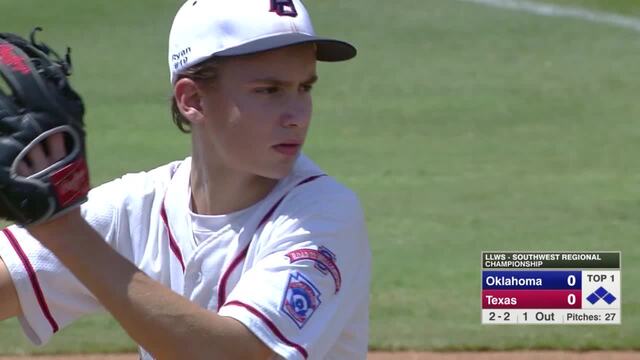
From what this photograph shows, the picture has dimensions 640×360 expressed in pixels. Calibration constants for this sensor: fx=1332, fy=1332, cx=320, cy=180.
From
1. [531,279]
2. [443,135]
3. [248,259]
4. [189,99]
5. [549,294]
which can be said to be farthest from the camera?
[443,135]

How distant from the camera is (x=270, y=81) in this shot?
8.43 feet

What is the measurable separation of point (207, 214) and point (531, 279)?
3874 millimetres

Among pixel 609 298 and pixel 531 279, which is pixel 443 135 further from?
pixel 609 298

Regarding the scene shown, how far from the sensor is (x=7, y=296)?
280cm

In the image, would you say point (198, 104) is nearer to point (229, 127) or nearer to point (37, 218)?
point (229, 127)

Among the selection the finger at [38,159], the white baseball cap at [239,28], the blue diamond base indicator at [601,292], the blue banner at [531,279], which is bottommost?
the blue diamond base indicator at [601,292]

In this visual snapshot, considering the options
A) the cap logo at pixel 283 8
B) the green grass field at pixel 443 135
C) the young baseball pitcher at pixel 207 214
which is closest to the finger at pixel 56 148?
the young baseball pitcher at pixel 207 214

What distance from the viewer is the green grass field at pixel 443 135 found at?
6.42 m

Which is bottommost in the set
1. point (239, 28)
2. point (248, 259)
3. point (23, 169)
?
point (248, 259)

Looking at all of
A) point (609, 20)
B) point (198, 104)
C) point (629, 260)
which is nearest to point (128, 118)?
point (629, 260)

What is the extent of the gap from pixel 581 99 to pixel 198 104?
7.90 metres

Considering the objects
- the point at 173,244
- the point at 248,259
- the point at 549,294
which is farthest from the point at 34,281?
the point at 549,294

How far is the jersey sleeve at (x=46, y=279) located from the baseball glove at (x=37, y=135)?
1.85 ft

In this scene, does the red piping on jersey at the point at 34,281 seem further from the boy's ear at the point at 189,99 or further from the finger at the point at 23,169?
the finger at the point at 23,169
